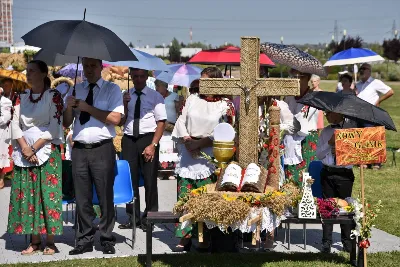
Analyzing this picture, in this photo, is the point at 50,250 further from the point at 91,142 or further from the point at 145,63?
the point at 145,63

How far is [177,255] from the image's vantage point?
9.20 metres

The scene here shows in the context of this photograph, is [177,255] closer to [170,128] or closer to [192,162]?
[192,162]

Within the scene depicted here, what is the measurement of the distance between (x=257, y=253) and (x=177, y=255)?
2.93ft

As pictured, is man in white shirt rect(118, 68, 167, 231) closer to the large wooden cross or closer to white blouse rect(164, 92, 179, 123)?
the large wooden cross

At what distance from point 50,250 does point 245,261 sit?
2.21m

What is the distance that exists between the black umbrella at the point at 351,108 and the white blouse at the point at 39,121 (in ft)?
8.98

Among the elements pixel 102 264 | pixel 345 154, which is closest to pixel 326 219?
pixel 345 154

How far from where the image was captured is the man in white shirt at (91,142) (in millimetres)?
9203

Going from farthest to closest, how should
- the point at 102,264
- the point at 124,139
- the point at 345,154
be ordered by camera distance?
the point at 124,139, the point at 102,264, the point at 345,154

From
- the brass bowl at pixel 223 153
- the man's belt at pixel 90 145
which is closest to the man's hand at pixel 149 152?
the man's belt at pixel 90 145

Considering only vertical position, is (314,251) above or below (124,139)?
below

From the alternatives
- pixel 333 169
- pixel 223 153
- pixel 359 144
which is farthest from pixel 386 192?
pixel 223 153

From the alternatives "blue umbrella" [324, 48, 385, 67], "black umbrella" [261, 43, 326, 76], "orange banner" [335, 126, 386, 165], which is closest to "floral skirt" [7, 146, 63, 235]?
"black umbrella" [261, 43, 326, 76]

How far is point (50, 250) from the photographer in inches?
371
